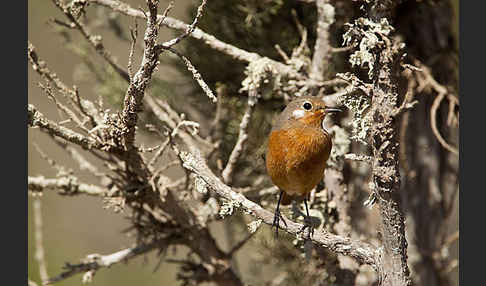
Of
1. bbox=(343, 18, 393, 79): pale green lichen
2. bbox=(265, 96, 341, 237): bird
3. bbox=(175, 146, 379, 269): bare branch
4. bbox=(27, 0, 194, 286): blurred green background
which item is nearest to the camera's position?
bbox=(343, 18, 393, 79): pale green lichen

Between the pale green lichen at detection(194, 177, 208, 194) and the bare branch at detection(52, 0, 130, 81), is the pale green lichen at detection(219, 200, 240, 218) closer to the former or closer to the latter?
the pale green lichen at detection(194, 177, 208, 194)

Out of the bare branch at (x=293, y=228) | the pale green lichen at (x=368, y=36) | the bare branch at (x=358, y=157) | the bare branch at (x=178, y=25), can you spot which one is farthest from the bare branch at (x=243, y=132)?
the bare branch at (x=358, y=157)

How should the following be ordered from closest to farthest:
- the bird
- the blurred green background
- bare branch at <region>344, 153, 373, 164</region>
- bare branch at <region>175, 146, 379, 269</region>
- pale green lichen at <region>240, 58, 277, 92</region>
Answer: bare branch at <region>344, 153, 373, 164</region> < bare branch at <region>175, 146, 379, 269</region> < the bird < pale green lichen at <region>240, 58, 277, 92</region> < the blurred green background

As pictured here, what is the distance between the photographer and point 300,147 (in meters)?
2.70

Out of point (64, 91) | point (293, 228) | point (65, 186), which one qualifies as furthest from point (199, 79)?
point (65, 186)

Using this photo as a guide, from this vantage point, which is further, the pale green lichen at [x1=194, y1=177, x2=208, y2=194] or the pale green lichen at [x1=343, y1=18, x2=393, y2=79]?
the pale green lichen at [x1=194, y1=177, x2=208, y2=194]

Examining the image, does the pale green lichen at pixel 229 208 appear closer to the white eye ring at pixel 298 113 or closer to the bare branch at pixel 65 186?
the white eye ring at pixel 298 113

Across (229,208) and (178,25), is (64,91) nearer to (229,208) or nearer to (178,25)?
(178,25)

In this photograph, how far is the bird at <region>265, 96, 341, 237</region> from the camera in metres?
2.67

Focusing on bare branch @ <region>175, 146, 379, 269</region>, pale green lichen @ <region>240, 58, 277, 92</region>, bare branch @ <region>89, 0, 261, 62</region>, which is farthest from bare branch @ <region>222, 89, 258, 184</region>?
bare branch @ <region>175, 146, 379, 269</region>

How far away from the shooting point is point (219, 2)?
3322mm

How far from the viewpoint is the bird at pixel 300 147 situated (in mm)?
2672

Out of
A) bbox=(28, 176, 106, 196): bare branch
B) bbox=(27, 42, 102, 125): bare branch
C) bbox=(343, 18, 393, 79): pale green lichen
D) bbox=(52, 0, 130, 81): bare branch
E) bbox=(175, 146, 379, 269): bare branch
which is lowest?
bbox=(175, 146, 379, 269): bare branch

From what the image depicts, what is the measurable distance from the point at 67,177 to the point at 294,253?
1.37 m
